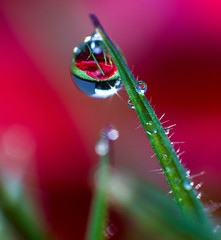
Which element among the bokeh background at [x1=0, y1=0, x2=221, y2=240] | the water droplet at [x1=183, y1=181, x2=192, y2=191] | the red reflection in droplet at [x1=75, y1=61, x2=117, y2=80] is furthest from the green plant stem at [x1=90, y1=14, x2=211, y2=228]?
the bokeh background at [x1=0, y1=0, x2=221, y2=240]

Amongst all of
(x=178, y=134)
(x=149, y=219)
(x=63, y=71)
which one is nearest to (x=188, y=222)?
(x=149, y=219)

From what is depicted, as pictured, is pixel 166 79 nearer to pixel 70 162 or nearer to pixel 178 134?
pixel 178 134

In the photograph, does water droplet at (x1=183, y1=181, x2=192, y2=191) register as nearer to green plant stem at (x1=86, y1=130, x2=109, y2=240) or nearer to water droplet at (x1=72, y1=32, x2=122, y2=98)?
green plant stem at (x1=86, y1=130, x2=109, y2=240)

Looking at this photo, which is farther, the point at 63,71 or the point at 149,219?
the point at 63,71

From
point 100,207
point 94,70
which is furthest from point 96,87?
point 100,207

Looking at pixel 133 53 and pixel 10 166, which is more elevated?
pixel 133 53
